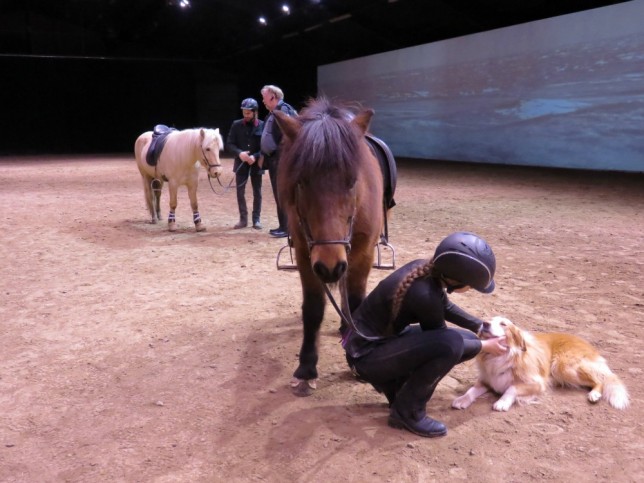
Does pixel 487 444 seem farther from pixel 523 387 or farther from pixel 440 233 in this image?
pixel 440 233

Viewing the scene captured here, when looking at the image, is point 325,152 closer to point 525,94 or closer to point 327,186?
point 327,186

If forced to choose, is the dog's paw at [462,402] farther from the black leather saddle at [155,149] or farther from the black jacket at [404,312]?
the black leather saddle at [155,149]

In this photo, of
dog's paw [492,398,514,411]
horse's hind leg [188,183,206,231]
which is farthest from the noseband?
horse's hind leg [188,183,206,231]

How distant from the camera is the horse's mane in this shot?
86.0 inches

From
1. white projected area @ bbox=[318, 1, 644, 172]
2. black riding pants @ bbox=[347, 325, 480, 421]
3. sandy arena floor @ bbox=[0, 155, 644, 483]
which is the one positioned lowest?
sandy arena floor @ bbox=[0, 155, 644, 483]

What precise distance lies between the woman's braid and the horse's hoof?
2.55 feet

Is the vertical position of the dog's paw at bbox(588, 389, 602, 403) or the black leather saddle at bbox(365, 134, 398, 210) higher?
the black leather saddle at bbox(365, 134, 398, 210)

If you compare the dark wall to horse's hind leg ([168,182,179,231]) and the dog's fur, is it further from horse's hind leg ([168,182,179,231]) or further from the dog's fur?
the dog's fur

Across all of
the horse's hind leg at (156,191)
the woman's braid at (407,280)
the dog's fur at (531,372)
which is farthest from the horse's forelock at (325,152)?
the horse's hind leg at (156,191)

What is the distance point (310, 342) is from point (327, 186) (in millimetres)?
1082

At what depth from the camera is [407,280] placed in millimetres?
2293

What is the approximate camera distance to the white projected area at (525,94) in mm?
12172

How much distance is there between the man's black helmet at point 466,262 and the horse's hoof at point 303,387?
106 cm

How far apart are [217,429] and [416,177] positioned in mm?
11631
